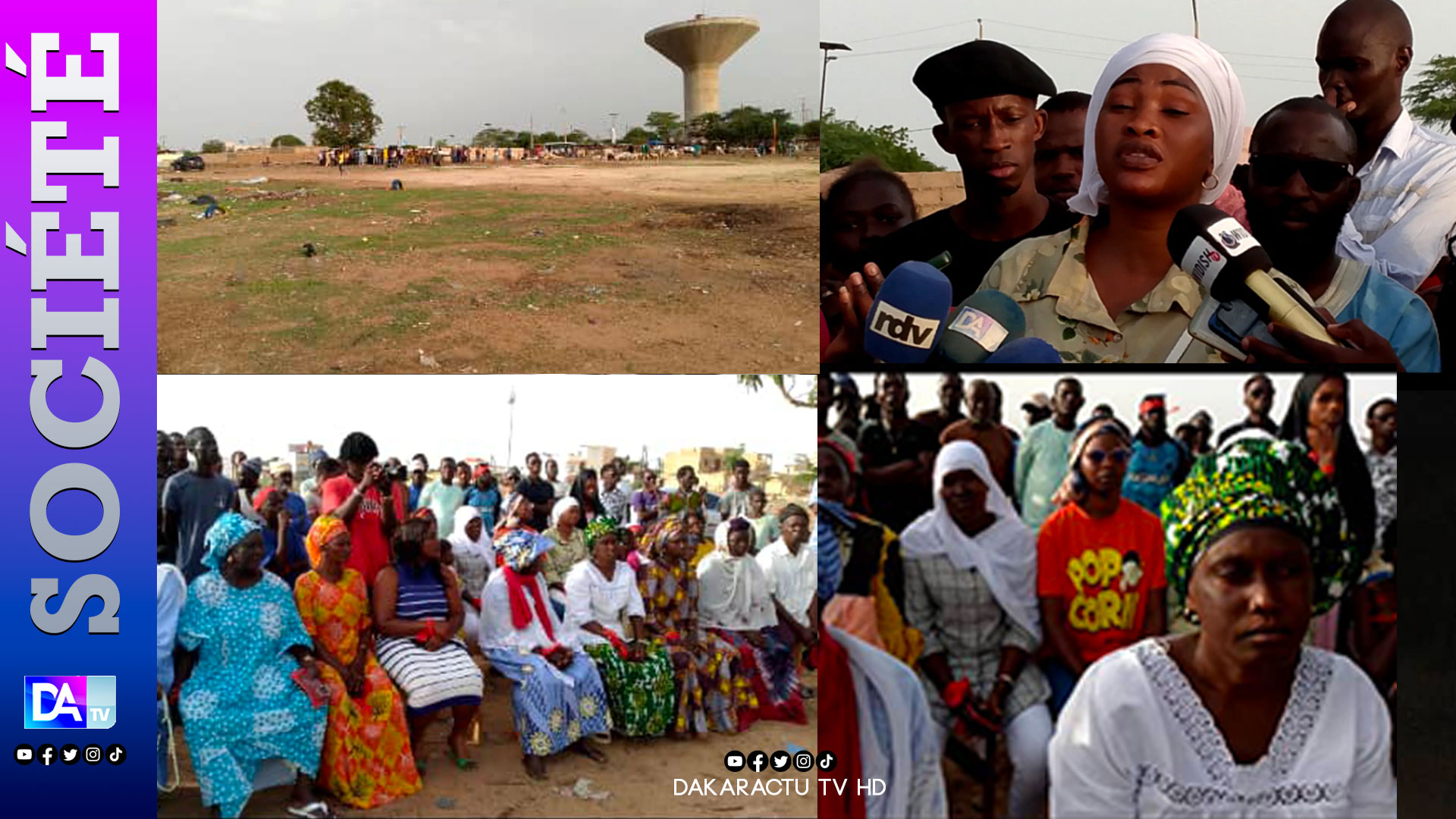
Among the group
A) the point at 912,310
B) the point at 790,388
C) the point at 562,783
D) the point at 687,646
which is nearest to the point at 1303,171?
the point at 912,310

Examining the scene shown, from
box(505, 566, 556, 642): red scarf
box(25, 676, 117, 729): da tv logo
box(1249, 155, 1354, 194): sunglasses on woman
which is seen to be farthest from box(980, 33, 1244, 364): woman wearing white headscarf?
box(25, 676, 117, 729): da tv logo

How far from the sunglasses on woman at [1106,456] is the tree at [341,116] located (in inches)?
195

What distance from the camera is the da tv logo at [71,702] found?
467 cm

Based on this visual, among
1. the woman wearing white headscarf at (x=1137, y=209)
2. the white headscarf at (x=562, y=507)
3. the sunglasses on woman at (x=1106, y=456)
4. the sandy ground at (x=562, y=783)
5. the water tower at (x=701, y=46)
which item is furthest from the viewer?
the water tower at (x=701, y=46)

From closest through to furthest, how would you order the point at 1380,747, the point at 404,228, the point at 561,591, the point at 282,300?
the point at 1380,747 < the point at 561,591 < the point at 282,300 < the point at 404,228

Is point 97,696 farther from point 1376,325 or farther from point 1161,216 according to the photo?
point 1376,325

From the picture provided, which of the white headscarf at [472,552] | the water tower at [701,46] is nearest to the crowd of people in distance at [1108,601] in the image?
the white headscarf at [472,552]

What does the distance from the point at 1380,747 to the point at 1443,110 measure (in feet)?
9.39

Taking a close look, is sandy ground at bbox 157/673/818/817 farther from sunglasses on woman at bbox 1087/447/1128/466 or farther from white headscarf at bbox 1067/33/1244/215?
white headscarf at bbox 1067/33/1244/215

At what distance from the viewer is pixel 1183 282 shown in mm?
4488

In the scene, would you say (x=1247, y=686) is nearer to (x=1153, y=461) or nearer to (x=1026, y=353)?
(x=1153, y=461)

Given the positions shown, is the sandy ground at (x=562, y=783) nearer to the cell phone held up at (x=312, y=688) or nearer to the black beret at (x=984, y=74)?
the cell phone held up at (x=312, y=688)

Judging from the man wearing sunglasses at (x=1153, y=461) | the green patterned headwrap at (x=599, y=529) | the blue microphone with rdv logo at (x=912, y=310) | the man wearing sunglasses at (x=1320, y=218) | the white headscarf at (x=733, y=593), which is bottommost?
the white headscarf at (x=733, y=593)

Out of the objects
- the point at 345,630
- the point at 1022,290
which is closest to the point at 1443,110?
the point at 1022,290
